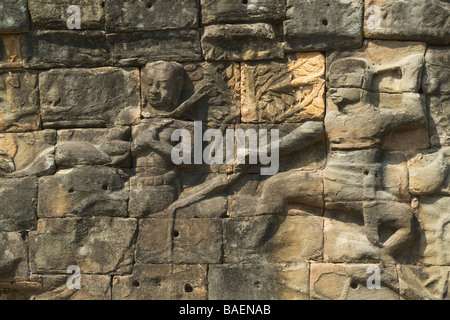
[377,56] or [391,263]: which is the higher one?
[377,56]

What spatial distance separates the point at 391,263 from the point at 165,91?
2.89 metres

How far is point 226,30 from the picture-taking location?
8.16 m

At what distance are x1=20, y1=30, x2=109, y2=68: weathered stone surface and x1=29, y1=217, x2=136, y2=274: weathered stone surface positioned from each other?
1694 mm

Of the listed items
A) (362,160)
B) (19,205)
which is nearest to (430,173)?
(362,160)

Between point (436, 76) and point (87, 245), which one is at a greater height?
point (436, 76)

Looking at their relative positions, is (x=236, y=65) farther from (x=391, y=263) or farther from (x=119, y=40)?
→ (x=391, y=263)

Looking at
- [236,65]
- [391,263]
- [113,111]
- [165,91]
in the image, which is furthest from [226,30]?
[391,263]

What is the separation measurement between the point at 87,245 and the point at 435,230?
140 inches

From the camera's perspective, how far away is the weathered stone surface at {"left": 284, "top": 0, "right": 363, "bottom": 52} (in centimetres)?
803

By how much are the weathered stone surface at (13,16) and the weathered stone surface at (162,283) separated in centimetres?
285

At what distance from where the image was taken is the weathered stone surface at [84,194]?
8203 mm

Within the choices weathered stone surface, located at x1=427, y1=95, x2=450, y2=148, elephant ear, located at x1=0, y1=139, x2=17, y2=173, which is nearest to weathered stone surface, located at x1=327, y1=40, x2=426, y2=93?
weathered stone surface, located at x1=427, y1=95, x2=450, y2=148

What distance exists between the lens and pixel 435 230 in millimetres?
7840

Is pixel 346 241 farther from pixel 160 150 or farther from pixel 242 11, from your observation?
pixel 242 11
